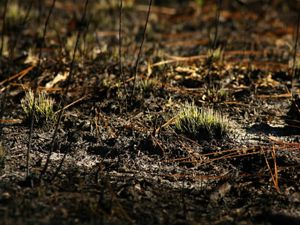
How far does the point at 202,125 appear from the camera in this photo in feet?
9.55

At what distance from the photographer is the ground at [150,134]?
2188 mm

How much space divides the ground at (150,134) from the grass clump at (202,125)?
0.12ft

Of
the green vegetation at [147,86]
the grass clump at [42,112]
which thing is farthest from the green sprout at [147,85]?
the grass clump at [42,112]

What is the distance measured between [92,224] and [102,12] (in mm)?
3793

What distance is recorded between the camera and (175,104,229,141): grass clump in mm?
2896

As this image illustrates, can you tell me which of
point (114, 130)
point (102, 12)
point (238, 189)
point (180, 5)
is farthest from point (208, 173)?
point (180, 5)

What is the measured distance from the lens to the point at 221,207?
2252 millimetres

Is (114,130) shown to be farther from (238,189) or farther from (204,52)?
(204,52)

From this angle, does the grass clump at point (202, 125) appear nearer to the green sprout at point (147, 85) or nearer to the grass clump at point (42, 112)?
the green sprout at point (147, 85)

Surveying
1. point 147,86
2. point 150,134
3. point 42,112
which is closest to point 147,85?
point 147,86

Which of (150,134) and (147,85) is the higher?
(147,85)

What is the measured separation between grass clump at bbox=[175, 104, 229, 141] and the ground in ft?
0.12

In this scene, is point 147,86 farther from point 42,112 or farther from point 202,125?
point 42,112

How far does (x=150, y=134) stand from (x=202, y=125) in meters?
0.29
